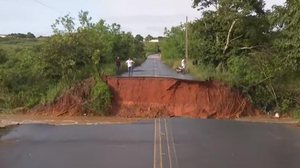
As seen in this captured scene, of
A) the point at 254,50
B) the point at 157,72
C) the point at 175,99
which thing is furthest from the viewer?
the point at 157,72

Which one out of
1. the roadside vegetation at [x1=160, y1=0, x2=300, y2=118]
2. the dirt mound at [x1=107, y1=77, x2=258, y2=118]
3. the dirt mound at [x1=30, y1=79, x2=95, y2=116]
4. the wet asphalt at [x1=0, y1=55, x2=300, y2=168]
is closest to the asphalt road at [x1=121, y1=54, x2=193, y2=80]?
the roadside vegetation at [x1=160, y1=0, x2=300, y2=118]

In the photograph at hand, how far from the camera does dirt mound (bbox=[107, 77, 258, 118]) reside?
3456 cm

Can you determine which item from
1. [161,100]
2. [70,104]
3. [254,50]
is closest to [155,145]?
[161,100]

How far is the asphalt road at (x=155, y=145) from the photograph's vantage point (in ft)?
65.9

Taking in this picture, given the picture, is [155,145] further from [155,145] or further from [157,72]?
[157,72]

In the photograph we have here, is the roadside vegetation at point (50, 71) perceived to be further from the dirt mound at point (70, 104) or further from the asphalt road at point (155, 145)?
the asphalt road at point (155, 145)

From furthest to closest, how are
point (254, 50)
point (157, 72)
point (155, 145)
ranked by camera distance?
point (157, 72)
point (254, 50)
point (155, 145)

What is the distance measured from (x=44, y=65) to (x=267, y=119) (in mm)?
16616

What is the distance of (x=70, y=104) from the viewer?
35.3 metres

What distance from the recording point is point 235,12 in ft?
124

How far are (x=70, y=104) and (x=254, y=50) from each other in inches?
572

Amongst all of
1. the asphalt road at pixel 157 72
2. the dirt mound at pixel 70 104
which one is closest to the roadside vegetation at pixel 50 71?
the dirt mound at pixel 70 104

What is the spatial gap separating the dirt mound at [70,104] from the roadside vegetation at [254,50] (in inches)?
350

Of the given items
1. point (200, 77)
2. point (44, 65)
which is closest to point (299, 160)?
point (200, 77)
